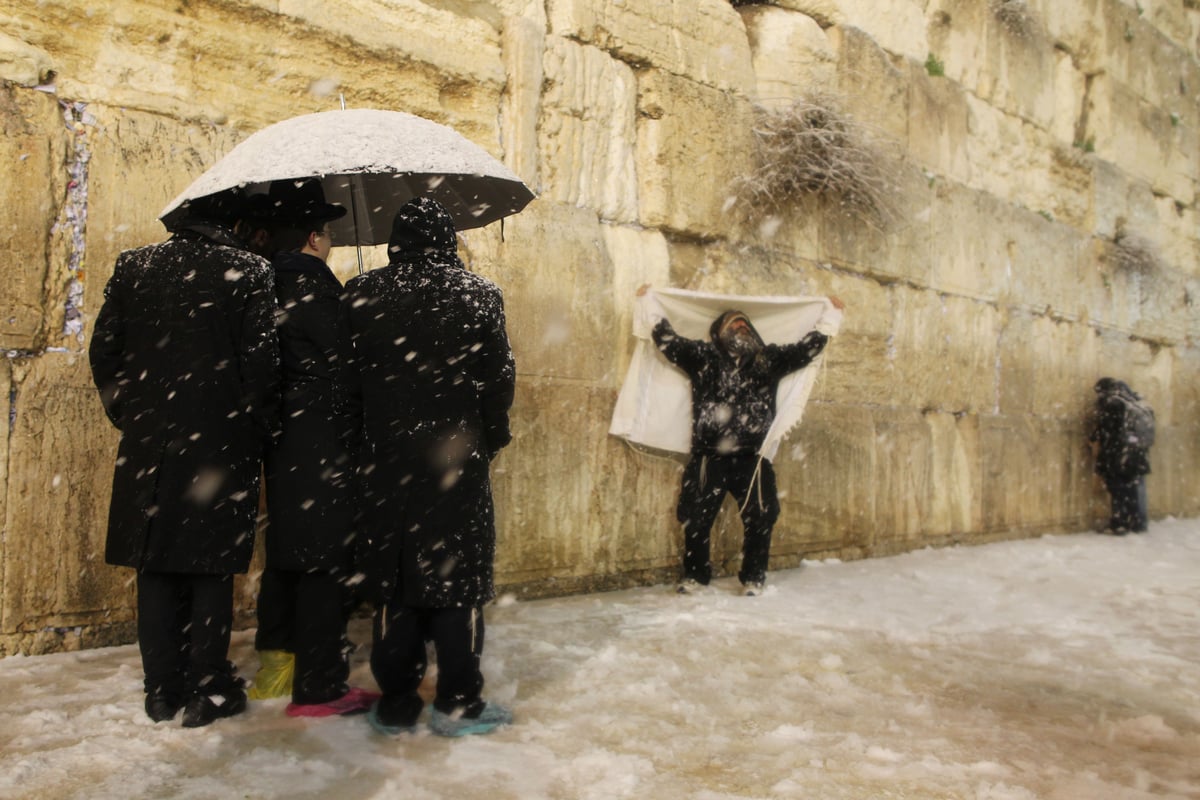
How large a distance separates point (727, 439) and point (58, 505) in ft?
9.67

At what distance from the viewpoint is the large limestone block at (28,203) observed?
3334 mm

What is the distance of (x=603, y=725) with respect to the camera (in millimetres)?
2742

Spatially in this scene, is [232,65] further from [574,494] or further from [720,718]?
[720,718]

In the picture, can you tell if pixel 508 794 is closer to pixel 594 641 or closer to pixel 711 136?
pixel 594 641

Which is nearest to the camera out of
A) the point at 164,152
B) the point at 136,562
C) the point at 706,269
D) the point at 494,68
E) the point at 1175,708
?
the point at 136,562

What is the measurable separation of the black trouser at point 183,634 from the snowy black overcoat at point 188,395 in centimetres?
9

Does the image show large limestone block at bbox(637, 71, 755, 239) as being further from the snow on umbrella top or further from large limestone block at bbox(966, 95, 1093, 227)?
large limestone block at bbox(966, 95, 1093, 227)

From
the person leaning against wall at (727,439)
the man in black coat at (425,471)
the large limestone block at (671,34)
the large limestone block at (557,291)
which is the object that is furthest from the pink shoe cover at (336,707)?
the large limestone block at (671,34)

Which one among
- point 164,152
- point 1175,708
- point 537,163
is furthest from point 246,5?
point 1175,708

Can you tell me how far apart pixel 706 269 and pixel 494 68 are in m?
1.61

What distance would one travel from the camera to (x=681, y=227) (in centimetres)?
522

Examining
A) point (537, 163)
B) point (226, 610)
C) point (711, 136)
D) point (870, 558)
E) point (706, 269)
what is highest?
point (711, 136)

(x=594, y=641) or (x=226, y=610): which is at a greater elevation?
(x=226, y=610)

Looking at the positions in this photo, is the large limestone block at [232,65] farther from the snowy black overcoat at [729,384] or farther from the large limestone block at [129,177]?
the snowy black overcoat at [729,384]
